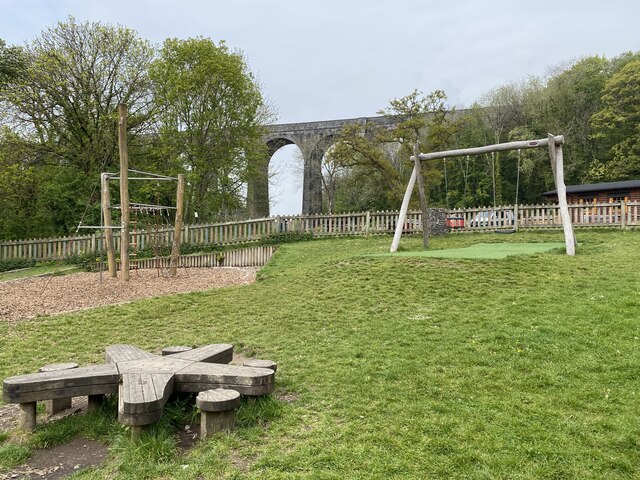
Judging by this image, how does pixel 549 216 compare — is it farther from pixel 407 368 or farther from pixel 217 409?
pixel 217 409

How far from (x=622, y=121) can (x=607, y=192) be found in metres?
7.77

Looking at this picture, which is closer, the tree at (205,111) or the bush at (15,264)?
the bush at (15,264)

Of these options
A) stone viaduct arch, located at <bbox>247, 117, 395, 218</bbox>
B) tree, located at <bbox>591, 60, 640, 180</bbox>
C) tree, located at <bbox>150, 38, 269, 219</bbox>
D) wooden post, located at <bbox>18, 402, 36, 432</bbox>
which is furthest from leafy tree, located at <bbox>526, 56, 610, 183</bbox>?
wooden post, located at <bbox>18, 402, 36, 432</bbox>

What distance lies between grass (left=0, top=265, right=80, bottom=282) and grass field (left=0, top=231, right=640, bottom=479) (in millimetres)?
8980

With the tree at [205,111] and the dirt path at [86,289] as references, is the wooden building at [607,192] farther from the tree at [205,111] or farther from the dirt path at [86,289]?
the dirt path at [86,289]

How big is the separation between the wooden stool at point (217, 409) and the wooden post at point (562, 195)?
390 inches

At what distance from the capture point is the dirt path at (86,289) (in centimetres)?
940

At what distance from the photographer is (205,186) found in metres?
23.6

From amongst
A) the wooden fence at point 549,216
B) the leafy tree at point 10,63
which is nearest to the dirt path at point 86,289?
the wooden fence at point 549,216

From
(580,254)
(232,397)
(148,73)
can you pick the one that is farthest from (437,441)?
(148,73)

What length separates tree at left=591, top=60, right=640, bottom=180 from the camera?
32.2 metres

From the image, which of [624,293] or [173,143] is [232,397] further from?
[173,143]

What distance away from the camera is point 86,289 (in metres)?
11.5

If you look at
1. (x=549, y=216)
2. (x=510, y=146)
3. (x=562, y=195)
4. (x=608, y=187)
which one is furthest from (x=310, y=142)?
(x=562, y=195)
